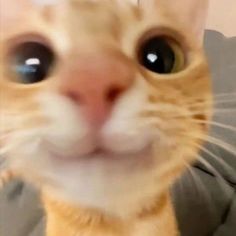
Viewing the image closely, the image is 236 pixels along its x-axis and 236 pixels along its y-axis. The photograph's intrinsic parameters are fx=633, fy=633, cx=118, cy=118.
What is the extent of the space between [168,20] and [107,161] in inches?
4.1

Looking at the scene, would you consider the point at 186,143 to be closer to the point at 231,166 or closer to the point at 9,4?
the point at 9,4

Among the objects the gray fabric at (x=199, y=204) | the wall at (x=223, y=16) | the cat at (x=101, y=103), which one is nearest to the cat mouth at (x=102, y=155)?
the cat at (x=101, y=103)

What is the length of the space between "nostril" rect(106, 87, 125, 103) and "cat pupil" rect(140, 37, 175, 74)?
0.05 meters

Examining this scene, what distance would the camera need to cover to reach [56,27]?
1.17 ft

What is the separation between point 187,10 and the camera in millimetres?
432

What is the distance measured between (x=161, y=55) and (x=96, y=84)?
7 cm

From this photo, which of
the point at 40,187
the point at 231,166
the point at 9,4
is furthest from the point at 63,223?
the point at 231,166

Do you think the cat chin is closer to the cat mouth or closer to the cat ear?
the cat mouth

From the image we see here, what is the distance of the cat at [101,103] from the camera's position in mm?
323

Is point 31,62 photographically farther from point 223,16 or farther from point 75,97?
point 223,16

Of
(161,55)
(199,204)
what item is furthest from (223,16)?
(161,55)

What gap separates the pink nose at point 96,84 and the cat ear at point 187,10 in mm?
82

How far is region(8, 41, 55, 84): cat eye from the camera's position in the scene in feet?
1.14

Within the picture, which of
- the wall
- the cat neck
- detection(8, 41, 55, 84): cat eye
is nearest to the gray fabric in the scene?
the cat neck
